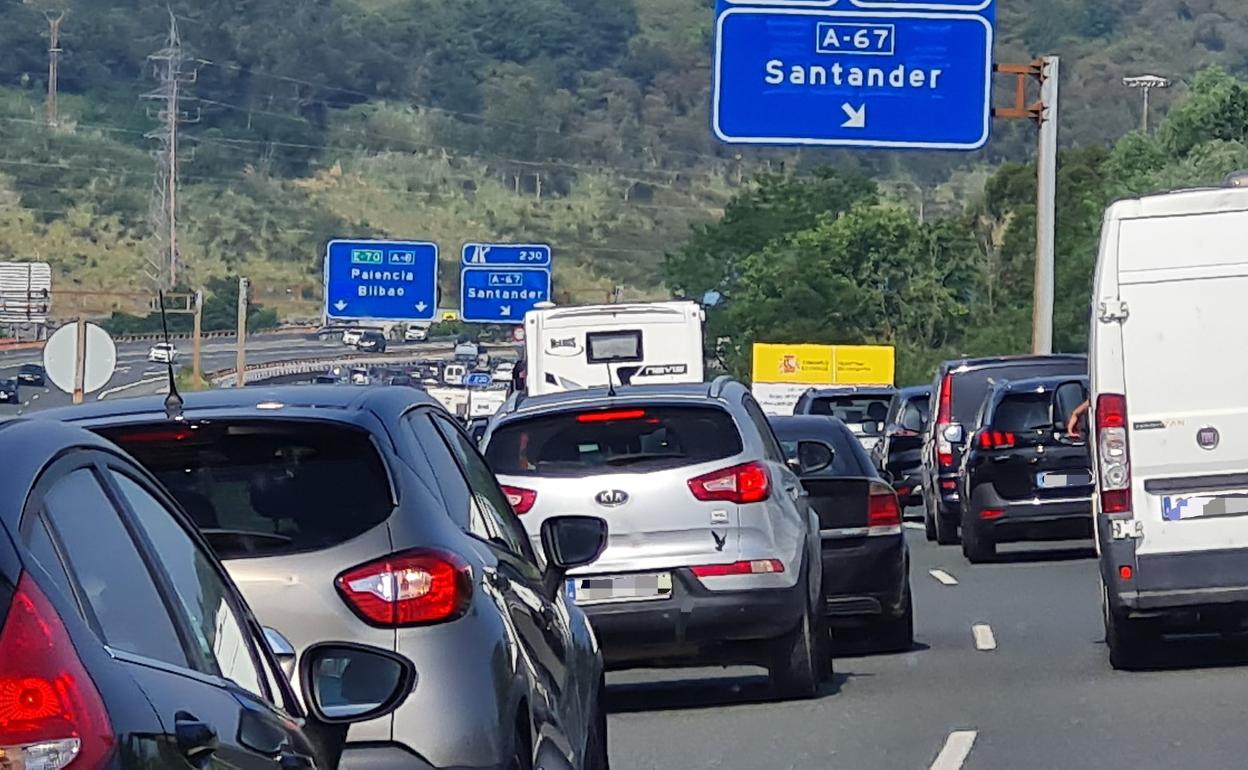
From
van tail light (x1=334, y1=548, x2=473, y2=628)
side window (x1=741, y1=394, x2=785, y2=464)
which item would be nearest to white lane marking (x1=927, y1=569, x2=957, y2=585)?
side window (x1=741, y1=394, x2=785, y2=464)

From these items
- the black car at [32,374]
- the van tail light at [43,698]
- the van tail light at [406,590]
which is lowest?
the black car at [32,374]

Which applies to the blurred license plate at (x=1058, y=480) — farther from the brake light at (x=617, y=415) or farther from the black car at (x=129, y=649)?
the black car at (x=129, y=649)

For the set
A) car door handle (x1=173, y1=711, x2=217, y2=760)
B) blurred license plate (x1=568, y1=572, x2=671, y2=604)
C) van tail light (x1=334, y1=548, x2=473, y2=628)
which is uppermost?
car door handle (x1=173, y1=711, x2=217, y2=760)

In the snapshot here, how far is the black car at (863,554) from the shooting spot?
15.1 metres

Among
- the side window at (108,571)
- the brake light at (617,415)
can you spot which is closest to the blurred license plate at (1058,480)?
the brake light at (617,415)

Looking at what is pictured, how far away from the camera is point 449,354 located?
8175 centimetres

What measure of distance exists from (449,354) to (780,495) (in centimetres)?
6937

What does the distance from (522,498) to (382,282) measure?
3509cm

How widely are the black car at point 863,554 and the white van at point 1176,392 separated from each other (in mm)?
2398

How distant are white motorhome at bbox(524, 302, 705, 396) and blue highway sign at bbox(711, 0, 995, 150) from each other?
9.22 feet

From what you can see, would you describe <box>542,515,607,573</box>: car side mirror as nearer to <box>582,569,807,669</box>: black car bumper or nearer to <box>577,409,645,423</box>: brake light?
<box>582,569,807,669</box>: black car bumper

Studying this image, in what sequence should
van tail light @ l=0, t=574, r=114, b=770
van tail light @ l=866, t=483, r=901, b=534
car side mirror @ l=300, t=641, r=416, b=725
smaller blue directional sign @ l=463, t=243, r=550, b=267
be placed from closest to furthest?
van tail light @ l=0, t=574, r=114, b=770
car side mirror @ l=300, t=641, r=416, b=725
van tail light @ l=866, t=483, r=901, b=534
smaller blue directional sign @ l=463, t=243, r=550, b=267

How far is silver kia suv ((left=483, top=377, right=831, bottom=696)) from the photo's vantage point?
12.4m

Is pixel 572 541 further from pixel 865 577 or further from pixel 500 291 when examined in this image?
pixel 500 291
